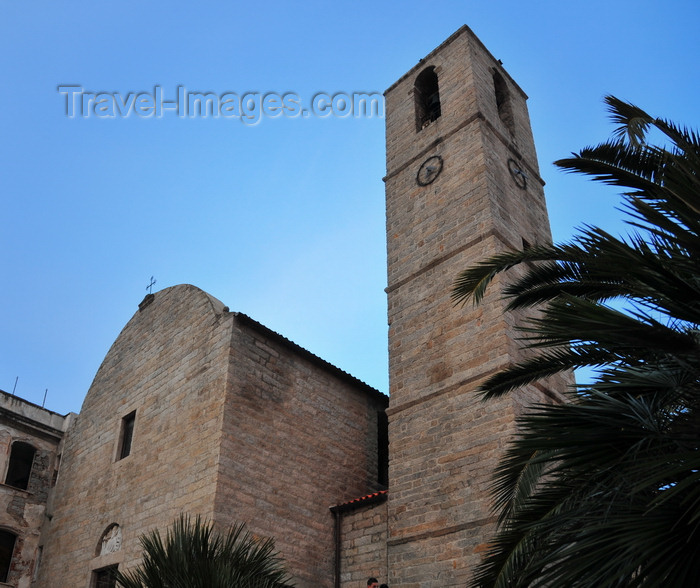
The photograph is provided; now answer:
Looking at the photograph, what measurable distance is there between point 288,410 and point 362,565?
304cm

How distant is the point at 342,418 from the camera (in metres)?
14.1

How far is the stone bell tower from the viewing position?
9867mm

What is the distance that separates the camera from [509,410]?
9766 mm

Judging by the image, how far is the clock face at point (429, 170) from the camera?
541 inches

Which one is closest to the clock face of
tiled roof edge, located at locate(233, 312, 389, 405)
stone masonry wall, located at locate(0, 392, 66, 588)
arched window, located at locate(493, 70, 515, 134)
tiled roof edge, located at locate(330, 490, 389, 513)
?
arched window, located at locate(493, 70, 515, 134)

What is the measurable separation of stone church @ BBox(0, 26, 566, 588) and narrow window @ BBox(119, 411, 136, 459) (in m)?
0.04

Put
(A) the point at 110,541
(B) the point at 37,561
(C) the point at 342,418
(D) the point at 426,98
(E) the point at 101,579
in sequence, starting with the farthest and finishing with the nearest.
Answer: (D) the point at 426,98
(B) the point at 37,561
(C) the point at 342,418
(E) the point at 101,579
(A) the point at 110,541

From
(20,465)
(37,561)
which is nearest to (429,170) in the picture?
(20,465)

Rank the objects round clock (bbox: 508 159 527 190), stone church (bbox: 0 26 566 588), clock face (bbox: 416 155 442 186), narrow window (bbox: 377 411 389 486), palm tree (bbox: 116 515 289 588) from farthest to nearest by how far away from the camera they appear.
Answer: narrow window (bbox: 377 411 389 486) < round clock (bbox: 508 159 527 190) < clock face (bbox: 416 155 442 186) < stone church (bbox: 0 26 566 588) < palm tree (bbox: 116 515 289 588)

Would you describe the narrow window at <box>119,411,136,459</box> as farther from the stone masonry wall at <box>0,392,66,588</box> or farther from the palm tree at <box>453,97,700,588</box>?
the palm tree at <box>453,97,700,588</box>

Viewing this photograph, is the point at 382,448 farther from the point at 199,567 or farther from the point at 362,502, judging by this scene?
the point at 199,567

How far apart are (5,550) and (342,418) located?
315 inches

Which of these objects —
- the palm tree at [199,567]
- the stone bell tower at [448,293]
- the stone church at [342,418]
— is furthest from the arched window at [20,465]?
the palm tree at [199,567]

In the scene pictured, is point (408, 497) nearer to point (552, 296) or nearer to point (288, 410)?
point (288, 410)
